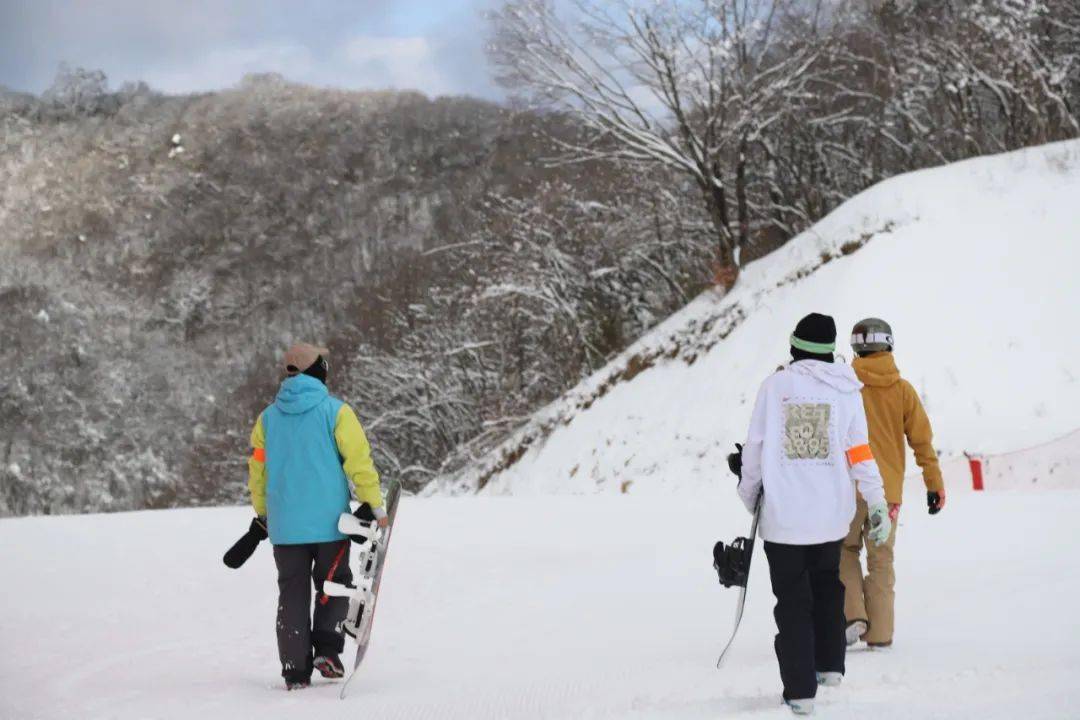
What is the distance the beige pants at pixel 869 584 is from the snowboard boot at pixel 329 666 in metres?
2.63

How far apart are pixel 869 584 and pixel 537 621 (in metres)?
2.73

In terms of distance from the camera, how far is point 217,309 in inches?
5418

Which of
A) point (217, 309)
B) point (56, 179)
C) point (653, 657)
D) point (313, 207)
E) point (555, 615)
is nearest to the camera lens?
point (653, 657)

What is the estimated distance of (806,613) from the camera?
5.27 meters

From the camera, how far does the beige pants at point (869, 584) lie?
22.4ft

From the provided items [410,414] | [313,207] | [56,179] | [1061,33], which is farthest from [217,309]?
[1061,33]

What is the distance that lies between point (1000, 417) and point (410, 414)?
28.1 meters

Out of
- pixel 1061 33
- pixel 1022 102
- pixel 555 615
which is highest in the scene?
pixel 1061 33

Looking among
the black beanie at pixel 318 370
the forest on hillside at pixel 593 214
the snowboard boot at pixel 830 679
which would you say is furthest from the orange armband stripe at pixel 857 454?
the forest on hillside at pixel 593 214

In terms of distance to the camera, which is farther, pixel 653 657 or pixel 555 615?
pixel 555 615

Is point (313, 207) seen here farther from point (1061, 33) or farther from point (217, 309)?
point (1061, 33)

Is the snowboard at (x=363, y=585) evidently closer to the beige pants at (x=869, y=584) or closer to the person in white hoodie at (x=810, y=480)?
the person in white hoodie at (x=810, y=480)

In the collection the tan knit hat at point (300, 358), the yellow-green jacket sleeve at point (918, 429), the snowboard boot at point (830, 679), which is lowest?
the snowboard boot at point (830, 679)

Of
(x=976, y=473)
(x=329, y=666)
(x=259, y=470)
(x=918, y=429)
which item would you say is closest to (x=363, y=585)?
(x=329, y=666)
